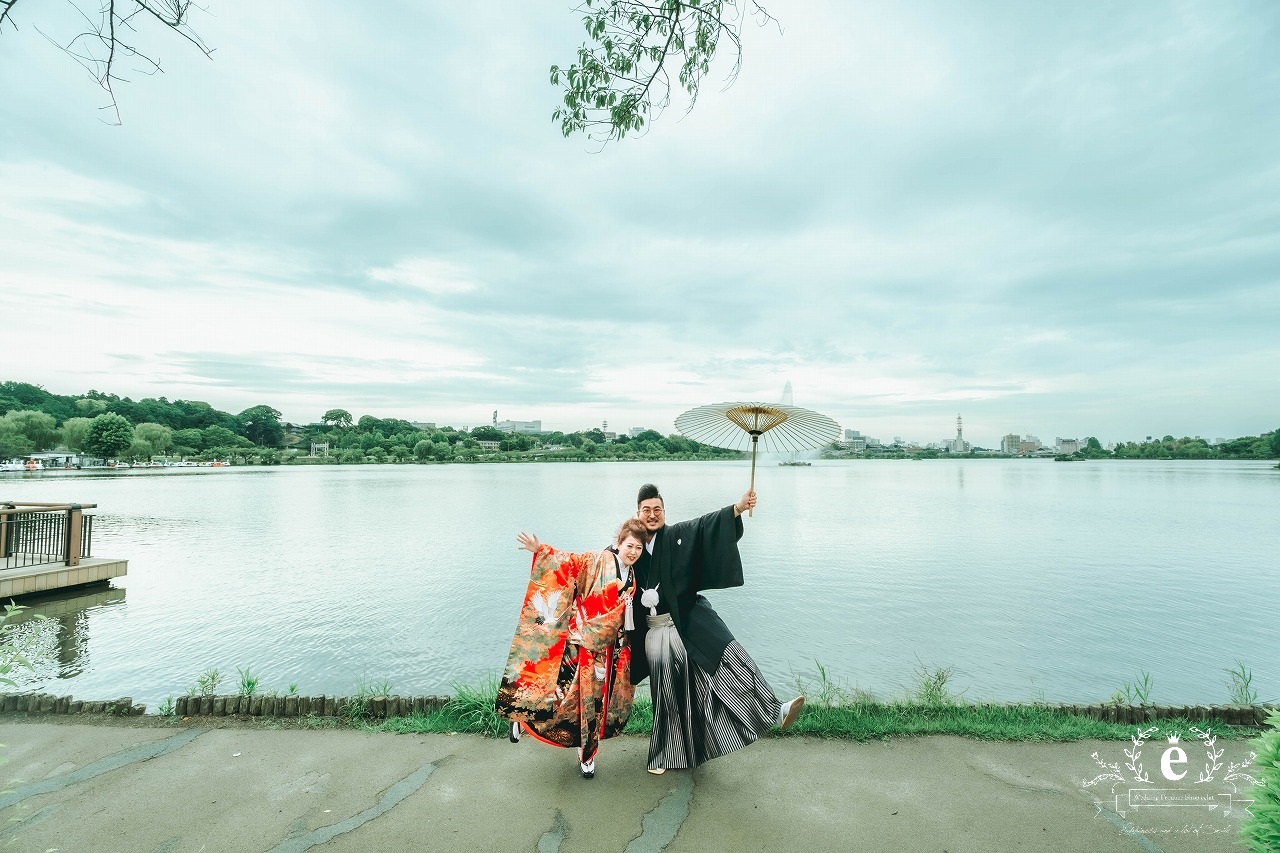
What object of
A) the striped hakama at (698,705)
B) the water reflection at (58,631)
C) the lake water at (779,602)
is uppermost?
the striped hakama at (698,705)

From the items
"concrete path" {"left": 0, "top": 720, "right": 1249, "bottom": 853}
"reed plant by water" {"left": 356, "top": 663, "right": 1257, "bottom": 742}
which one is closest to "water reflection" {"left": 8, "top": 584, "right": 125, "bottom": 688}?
"concrete path" {"left": 0, "top": 720, "right": 1249, "bottom": 853}

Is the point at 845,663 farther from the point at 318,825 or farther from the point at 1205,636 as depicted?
the point at 318,825

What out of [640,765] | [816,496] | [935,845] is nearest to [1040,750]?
[935,845]

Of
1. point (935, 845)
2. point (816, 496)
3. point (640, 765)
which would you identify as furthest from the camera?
point (816, 496)

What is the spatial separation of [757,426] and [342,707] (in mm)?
3739

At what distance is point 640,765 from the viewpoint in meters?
3.95

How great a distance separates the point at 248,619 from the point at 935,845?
42.6 feet

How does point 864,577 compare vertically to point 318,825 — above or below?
below

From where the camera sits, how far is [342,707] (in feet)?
15.2

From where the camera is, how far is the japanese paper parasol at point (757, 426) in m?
4.45

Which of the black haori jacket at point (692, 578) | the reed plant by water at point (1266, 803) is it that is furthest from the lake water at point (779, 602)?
the reed plant by water at point (1266, 803)

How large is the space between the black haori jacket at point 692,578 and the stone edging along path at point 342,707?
73.6 inches

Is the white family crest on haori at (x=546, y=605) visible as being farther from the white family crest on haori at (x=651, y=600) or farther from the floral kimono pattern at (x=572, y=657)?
the white family crest on haori at (x=651, y=600)

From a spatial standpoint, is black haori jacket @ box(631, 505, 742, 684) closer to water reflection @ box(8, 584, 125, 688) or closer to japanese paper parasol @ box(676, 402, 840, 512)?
japanese paper parasol @ box(676, 402, 840, 512)
